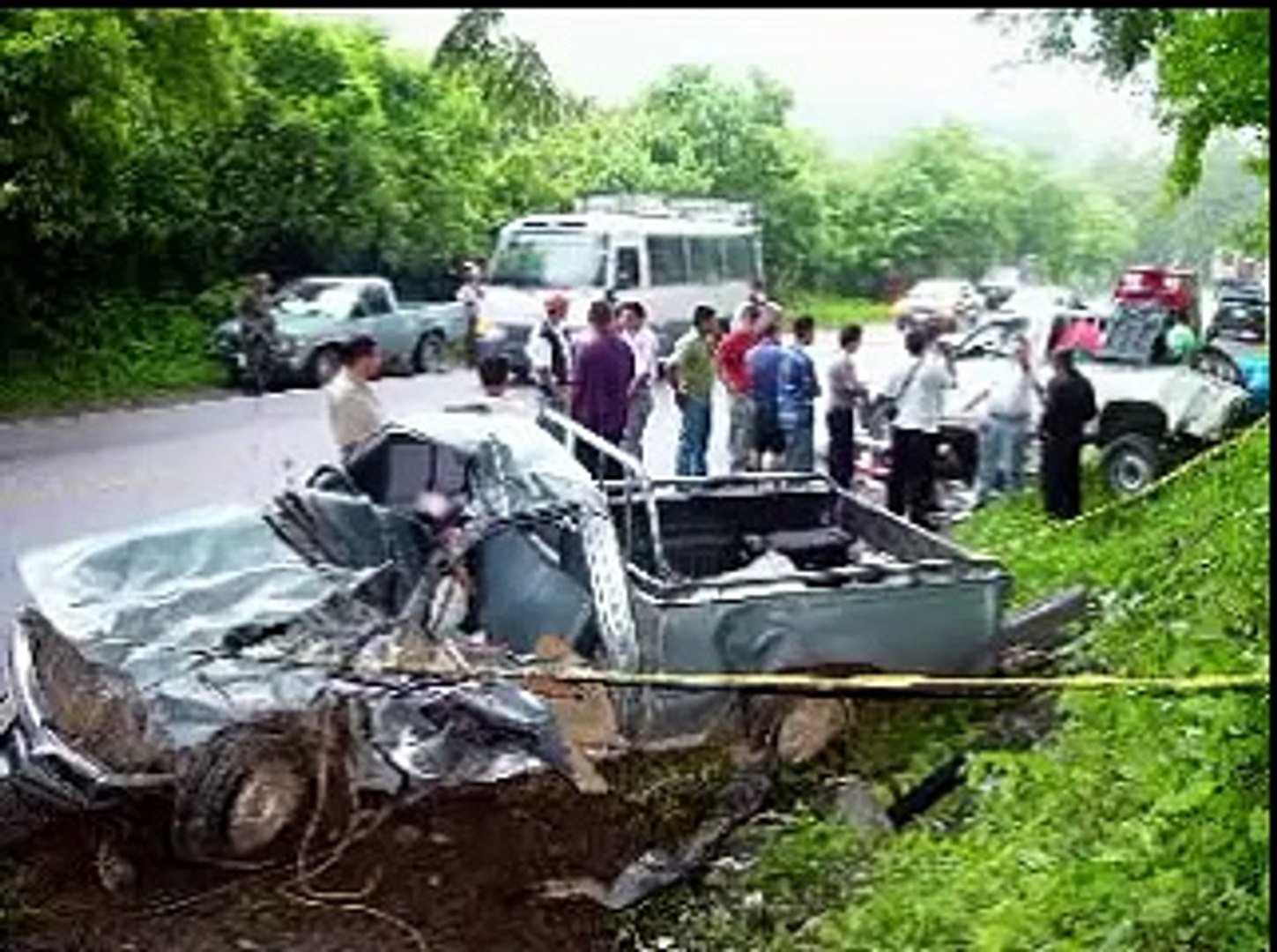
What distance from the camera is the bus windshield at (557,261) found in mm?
20016

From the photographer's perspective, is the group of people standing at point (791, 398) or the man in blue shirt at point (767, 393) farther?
the man in blue shirt at point (767, 393)

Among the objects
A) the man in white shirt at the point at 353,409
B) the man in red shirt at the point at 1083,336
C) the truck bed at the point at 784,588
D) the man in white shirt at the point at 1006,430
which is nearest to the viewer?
the truck bed at the point at 784,588

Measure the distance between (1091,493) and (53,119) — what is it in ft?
29.6

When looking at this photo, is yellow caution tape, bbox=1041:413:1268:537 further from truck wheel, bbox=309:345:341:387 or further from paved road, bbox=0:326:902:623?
truck wheel, bbox=309:345:341:387

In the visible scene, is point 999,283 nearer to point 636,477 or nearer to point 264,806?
point 636,477

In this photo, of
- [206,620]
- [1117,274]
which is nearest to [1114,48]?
[206,620]

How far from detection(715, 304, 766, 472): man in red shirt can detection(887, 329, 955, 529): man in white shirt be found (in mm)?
994

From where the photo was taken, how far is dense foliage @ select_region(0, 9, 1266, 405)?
56.9ft

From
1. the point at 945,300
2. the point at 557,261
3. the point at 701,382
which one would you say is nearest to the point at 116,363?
the point at 557,261

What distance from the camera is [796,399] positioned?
1220 cm

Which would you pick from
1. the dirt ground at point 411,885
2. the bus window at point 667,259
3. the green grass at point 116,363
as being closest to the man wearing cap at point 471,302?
the bus window at point 667,259

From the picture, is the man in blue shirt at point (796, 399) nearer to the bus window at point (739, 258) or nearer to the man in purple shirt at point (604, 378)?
the man in purple shirt at point (604, 378)

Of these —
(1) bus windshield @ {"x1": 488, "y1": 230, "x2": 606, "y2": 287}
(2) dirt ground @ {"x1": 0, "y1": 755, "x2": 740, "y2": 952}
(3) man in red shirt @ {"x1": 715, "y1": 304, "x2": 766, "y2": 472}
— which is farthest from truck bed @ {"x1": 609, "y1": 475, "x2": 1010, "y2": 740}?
(1) bus windshield @ {"x1": 488, "y1": 230, "x2": 606, "y2": 287}

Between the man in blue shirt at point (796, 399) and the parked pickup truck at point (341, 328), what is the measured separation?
7758 mm
